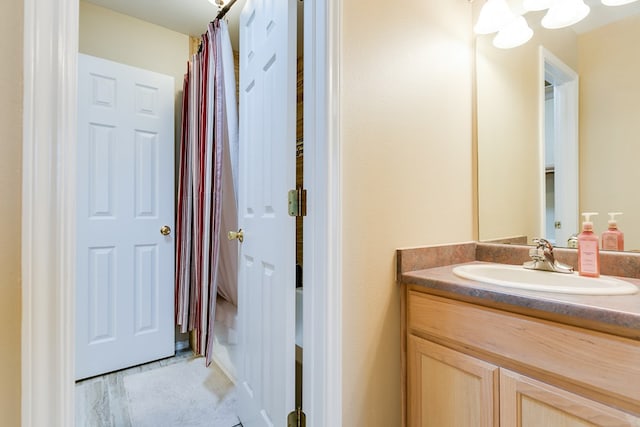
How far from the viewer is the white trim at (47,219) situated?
56cm

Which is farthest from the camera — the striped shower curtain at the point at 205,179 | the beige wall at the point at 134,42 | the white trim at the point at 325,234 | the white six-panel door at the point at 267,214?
the beige wall at the point at 134,42

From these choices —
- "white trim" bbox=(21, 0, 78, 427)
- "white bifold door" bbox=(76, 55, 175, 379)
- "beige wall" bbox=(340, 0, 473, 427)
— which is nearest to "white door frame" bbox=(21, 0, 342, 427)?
"white trim" bbox=(21, 0, 78, 427)

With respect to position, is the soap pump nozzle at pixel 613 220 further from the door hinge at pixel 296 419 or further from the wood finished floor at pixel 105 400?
the wood finished floor at pixel 105 400

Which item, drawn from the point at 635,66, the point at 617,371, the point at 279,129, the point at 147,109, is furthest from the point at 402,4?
the point at 147,109

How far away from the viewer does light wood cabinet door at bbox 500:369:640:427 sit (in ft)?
2.25

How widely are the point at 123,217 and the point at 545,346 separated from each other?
2.21 metres

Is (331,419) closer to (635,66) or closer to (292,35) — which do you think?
(292,35)

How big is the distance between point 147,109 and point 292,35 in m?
1.47

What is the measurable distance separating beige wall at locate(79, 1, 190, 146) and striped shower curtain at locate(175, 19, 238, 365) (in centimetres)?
30

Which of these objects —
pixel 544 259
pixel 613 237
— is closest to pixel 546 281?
pixel 544 259

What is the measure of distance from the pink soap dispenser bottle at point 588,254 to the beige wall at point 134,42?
2411mm

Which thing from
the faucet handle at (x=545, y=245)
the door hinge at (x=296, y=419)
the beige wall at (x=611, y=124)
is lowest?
the door hinge at (x=296, y=419)

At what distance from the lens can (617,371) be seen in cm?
67

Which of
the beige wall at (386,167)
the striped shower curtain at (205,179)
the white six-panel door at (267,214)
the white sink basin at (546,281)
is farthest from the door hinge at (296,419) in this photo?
the striped shower curtain at (205,179)
